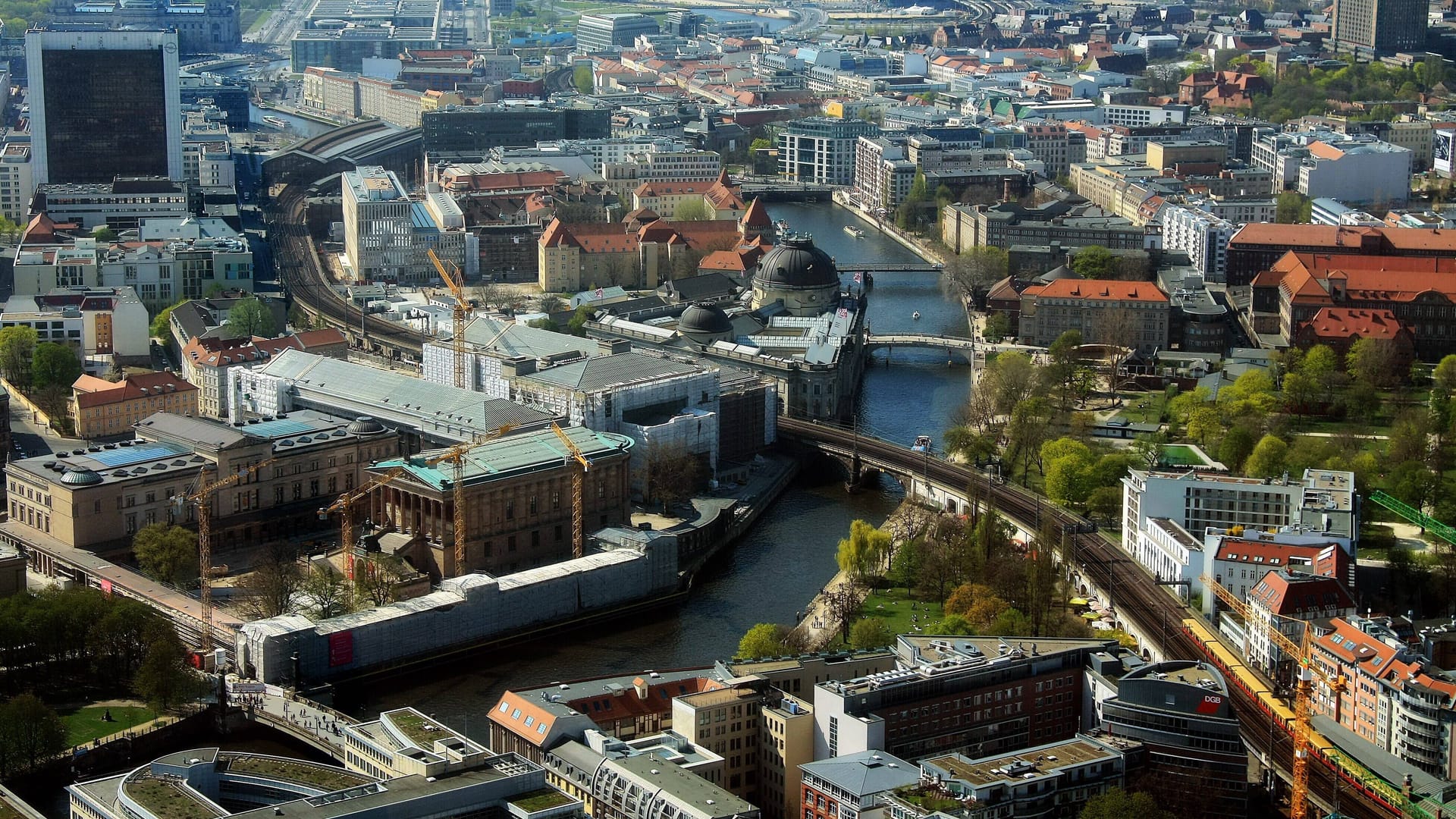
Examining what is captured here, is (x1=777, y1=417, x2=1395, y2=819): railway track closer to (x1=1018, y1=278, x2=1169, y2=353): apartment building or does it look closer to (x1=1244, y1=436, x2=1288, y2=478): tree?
(x1=1244, y1=436, x2=1288, y2=478): tree

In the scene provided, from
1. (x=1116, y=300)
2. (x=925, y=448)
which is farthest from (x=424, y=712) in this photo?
(x=1116, y=300)

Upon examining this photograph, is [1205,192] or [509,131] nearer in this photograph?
[1205,192]

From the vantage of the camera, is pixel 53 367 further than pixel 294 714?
Yes

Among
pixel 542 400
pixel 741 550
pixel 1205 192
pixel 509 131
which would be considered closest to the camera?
pixel 741 550

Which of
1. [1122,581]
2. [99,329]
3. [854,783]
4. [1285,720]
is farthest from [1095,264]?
[854,783]

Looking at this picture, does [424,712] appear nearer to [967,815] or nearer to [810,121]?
[967,815]

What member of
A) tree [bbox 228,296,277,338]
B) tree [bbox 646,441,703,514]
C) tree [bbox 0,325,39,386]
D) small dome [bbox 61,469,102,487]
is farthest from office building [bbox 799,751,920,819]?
tree [bbox 0,325,39,386]

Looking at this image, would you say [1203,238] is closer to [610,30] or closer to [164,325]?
[164,325]
